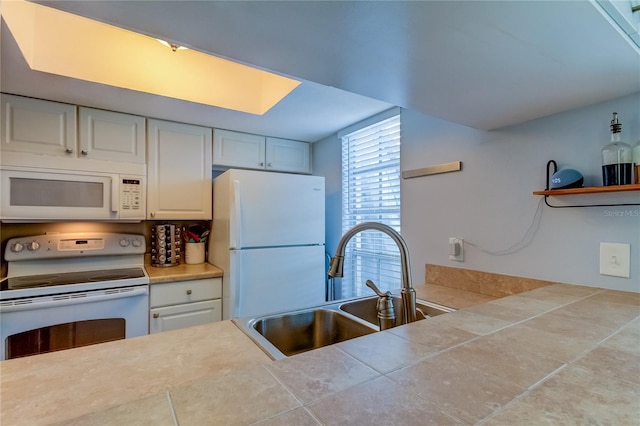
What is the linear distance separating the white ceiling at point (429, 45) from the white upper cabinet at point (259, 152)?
131cm

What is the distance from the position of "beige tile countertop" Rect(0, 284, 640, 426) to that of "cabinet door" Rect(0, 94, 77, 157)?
170cm

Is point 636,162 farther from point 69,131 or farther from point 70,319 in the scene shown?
point 69,131

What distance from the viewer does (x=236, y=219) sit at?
1935 mm

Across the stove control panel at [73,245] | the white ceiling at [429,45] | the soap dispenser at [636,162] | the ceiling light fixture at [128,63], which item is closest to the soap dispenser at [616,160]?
the soap dispenser at [636,162]

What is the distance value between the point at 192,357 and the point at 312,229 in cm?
160

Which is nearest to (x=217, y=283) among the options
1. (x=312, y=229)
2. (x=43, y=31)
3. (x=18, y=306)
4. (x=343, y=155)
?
(x=312, y=229)

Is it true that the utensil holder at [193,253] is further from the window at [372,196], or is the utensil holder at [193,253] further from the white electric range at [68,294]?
the window at [372,196]

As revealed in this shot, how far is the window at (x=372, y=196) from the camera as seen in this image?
199 cm

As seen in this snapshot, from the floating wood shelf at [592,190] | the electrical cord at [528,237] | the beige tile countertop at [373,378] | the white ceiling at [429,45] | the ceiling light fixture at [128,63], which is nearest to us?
the beige tile countertop at [373,378]

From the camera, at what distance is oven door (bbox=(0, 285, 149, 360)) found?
1497 millimetres

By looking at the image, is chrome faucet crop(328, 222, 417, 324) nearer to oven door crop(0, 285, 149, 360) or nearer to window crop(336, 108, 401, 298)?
window crop(336, 108, 401, 298)

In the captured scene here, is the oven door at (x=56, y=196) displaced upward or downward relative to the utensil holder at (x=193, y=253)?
upward

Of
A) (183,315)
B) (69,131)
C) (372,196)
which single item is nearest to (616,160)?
(372,196)

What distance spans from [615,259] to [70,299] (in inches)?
99.4
